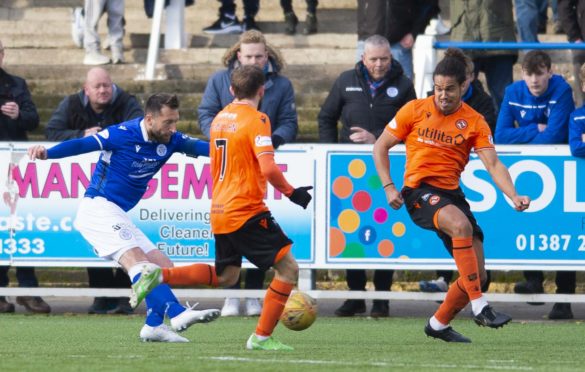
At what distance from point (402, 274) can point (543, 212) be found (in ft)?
6.52

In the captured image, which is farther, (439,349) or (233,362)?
(439,349)

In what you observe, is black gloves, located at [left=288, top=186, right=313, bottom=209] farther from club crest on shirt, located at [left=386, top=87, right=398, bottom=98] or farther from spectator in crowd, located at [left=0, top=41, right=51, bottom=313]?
spectator in crowd, located at [left=0, top=41, right=51, bottom=313]

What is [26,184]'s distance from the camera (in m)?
14.6

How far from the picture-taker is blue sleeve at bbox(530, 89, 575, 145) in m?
14.5

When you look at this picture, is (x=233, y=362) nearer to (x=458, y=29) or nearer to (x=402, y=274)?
(x=402, y=274)

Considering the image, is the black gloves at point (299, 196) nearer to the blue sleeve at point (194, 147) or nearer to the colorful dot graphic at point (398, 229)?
the blue sleeve at point (194, 147)

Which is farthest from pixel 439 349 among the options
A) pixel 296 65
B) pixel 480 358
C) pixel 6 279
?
pixel 296 65

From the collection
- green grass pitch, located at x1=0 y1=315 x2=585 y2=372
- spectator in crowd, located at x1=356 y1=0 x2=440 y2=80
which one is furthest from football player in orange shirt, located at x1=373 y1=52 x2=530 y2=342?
spectator in crowd, located at x1=356 y1=0 x2=440 y2=80

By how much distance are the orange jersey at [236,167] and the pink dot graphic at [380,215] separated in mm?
3680

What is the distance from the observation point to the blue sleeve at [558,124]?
1448cm

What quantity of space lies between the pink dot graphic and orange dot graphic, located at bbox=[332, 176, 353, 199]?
31 cm

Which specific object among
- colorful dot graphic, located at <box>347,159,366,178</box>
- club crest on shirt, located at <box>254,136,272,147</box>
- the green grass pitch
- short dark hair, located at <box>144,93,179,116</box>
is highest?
short dark hair, located at <box>144,93,179,116</box>

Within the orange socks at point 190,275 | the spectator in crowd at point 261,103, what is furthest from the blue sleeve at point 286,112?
the orange socks at point 190,275

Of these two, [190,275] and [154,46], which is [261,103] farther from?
[154,46]
